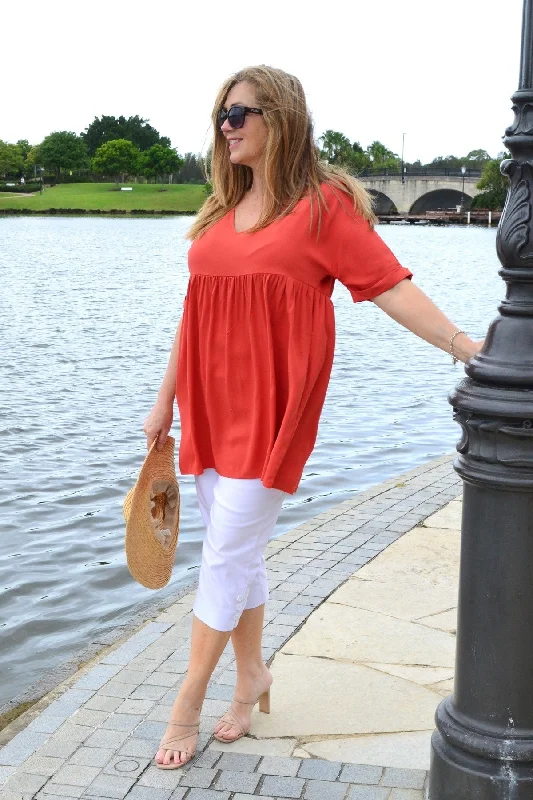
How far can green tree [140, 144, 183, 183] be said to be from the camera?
137000 mm

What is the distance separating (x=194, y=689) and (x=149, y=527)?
51 centimetres

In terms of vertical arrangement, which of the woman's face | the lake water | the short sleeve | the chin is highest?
the woman's face

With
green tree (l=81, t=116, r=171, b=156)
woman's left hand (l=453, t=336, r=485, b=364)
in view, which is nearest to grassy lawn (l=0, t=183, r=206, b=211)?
green tree (l=81, t=116, r=171, b=156)

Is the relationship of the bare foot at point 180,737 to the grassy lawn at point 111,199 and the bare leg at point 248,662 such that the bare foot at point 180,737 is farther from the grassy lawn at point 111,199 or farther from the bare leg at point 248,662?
the grassy lawn at point 111,199

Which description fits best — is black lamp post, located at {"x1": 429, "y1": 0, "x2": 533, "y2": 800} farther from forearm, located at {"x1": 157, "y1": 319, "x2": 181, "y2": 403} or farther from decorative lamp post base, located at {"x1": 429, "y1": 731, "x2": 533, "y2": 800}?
forearm, located at {"x1": 157, "y1": 319, "x2": 181, "y2": 403}

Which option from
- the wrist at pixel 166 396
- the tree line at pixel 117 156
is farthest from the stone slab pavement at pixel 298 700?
the tree line at pixel 117 156

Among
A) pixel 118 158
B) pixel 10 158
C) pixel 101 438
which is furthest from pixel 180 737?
pixel 10 158

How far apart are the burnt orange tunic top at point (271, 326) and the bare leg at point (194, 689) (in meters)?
0.48

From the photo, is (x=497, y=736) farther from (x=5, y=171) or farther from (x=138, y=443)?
(x=5, y=171)

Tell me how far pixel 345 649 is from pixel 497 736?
1.34 metres

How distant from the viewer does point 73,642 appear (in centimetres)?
541

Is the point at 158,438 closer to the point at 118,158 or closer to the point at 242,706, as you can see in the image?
the point at 242,706

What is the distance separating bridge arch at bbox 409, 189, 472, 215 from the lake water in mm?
87570

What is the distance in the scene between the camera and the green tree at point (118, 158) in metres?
136
